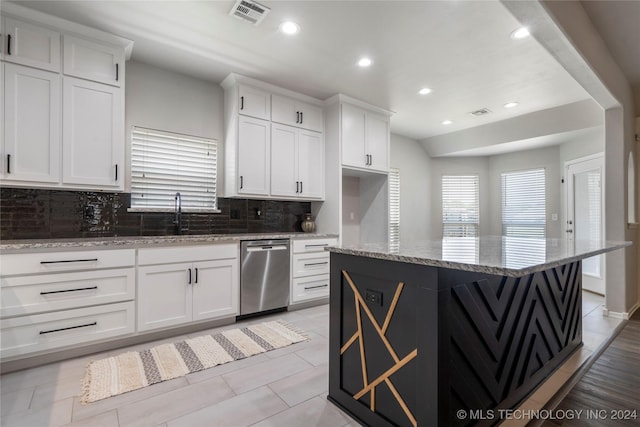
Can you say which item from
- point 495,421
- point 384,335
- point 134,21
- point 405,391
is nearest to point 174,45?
point 134,21

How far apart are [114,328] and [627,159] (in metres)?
5.74

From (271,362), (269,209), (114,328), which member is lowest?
(271,362)

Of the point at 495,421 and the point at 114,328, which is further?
the point at 114,328

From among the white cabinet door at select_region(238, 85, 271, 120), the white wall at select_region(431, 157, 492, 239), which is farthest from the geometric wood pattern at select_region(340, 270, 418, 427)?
the white wall at select_region(431, 157, 492, 239)

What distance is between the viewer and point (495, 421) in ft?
5.47

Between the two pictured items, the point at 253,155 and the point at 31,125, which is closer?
the point at 31,125

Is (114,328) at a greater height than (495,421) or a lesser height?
greater

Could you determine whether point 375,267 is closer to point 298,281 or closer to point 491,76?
point 298,281

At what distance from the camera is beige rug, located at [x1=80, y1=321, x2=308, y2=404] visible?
6.82 ft

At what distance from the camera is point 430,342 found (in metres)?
1.37

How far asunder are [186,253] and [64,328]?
1041 millimetres

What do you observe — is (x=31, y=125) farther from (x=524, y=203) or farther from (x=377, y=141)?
(x=524, y=203)

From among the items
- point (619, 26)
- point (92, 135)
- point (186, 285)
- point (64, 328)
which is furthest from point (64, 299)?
point (619, 26)

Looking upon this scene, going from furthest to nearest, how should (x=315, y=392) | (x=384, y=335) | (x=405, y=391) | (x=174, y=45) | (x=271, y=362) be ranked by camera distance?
(x=174, y=45)
(x=271, y=362)
(x=315, y=392)
(x=384, y=335)
(x=405, y=391)
